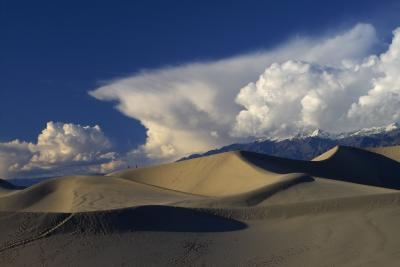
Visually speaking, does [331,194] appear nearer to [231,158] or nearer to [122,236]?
[122,236]

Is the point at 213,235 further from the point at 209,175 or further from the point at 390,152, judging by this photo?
the point at 390,152

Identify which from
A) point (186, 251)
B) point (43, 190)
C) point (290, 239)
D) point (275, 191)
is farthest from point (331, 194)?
point (43, 190)

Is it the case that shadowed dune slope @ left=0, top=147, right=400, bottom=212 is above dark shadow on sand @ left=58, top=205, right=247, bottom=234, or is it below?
above

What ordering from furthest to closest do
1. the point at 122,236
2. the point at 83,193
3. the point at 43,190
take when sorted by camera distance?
1. the point at 43,190
2. the point at 83,193
3. the point at 122,236

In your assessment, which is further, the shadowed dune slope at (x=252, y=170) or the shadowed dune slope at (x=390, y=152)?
the shadowed dune slope at (x=390, y=152)

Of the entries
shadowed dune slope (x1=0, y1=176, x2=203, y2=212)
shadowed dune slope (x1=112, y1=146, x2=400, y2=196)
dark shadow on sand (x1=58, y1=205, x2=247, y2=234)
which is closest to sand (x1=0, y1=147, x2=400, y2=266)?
dark shadow on sand (x1=58, y1=205, x2=247, y2=234)

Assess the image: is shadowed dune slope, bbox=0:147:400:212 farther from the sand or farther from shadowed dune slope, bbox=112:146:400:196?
the sand

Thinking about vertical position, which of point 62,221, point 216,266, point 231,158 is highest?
point 231,158

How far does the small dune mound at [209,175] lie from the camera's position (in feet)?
273

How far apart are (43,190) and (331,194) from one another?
45914 millimetres

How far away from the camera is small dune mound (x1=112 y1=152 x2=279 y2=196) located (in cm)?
8306

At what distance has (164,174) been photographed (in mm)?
108812

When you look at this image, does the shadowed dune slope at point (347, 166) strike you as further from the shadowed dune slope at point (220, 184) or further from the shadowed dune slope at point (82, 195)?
the shadowed dune slope at point (82, 195)

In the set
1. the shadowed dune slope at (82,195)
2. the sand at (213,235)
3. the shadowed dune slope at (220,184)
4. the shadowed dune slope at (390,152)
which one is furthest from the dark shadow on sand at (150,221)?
the shadowed dune slope at (390,152)
